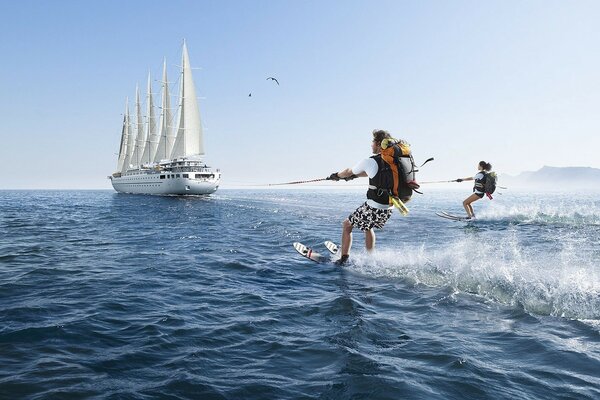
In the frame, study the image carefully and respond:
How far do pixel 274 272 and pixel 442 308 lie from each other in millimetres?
4315

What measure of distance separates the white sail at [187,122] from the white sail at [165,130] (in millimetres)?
3923

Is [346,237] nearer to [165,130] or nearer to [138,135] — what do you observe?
[165,130]

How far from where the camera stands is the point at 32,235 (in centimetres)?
1631

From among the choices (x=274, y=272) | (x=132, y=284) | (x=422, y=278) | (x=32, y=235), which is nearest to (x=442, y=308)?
(x=422, y=278)

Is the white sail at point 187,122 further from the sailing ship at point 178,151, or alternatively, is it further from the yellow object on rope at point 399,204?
the yellow object on rope at point 399,204

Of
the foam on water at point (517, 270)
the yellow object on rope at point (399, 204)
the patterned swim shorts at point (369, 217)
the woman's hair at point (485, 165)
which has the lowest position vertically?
the foam on water at point (517, 270)

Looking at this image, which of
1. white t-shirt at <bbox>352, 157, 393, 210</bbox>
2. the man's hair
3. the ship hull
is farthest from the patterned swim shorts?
the ship hull

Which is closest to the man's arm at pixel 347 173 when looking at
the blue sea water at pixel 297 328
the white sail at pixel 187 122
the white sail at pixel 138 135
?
the blue sea water at pixel 297 328

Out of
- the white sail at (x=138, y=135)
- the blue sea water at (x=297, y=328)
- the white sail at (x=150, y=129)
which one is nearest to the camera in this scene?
the blue sea water at (x=297, y=328)

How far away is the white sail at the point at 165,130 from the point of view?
74750mm

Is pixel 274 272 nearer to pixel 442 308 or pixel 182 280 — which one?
pixel 182 280

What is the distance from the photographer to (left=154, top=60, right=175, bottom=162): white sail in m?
74.8

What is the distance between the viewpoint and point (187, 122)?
7019 centimetres

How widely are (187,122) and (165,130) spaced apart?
8017mm
